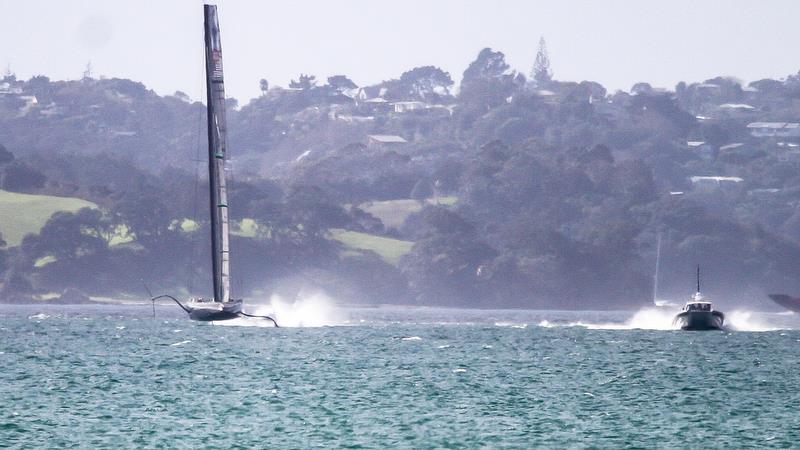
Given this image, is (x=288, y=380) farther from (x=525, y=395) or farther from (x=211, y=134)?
(x=211, y=134)

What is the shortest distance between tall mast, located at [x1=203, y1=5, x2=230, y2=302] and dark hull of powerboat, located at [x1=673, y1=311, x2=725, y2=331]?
34643 millimetres

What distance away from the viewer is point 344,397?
74688mm

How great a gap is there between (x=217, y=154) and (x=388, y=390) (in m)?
51.6

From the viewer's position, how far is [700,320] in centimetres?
13350

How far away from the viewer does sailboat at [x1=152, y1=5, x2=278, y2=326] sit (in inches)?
4847

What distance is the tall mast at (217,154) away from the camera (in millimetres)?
124688

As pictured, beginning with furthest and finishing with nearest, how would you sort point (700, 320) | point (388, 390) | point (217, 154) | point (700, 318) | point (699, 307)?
point (699, 307) → point (700, 320) → point (700, 318) → point (217, 154) → point (388, 390)

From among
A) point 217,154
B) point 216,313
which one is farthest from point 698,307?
point 216,313

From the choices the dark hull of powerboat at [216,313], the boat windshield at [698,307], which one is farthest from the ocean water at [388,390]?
the boat windshield at [698,307]

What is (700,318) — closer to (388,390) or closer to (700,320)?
(700,320)

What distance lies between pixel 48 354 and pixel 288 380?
2319 centimetres

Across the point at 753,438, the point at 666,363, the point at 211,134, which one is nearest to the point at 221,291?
the point at 211,134

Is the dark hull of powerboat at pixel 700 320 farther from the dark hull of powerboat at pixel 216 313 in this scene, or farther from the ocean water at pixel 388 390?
the dark hull of powerboat at pixel 216 313

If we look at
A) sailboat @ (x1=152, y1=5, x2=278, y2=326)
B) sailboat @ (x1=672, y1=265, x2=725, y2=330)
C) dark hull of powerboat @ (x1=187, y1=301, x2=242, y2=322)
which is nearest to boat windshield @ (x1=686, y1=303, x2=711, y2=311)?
sailboat @ (x1=672, y1=265, x2=725, y2=330)
